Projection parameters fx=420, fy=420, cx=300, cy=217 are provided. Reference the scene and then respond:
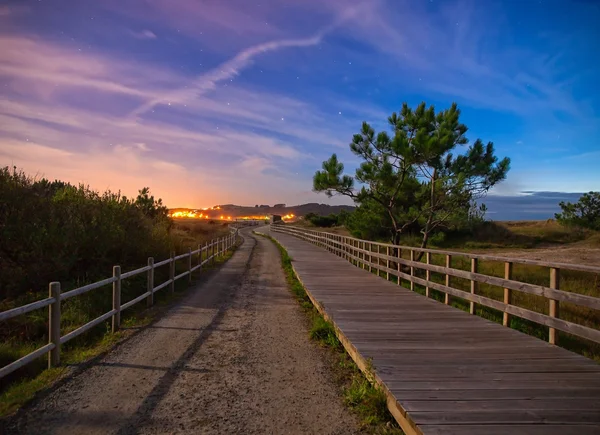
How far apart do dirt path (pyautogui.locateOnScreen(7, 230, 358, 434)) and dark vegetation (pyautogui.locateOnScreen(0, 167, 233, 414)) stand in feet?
4.55

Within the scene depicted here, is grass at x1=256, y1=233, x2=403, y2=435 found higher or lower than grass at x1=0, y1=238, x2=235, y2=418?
higher

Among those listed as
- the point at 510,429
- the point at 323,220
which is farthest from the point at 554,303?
the point at 323,220

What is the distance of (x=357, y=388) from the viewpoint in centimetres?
448

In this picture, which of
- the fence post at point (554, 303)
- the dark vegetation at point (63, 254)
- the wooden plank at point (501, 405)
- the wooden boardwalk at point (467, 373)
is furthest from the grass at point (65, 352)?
the fence post at point (554, 303)

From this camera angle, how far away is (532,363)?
15.4ft

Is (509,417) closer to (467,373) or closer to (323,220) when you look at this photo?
(467,373)

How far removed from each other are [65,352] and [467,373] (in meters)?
5.85

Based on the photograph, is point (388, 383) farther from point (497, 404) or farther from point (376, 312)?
point (376, 312)

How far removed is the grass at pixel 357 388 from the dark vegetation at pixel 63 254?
346 centimetres

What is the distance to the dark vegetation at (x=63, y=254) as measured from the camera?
26.5 feet

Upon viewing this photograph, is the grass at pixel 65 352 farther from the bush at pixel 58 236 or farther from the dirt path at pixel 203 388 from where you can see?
the bush at pixel 58 236

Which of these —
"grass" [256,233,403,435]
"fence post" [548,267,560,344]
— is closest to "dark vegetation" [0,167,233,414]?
"grass" [256,233,403,435]

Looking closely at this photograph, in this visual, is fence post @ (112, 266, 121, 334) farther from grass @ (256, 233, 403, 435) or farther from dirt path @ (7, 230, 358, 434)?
grass @ (256, 233, 403, 435)

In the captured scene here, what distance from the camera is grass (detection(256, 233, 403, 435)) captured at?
3752mm
